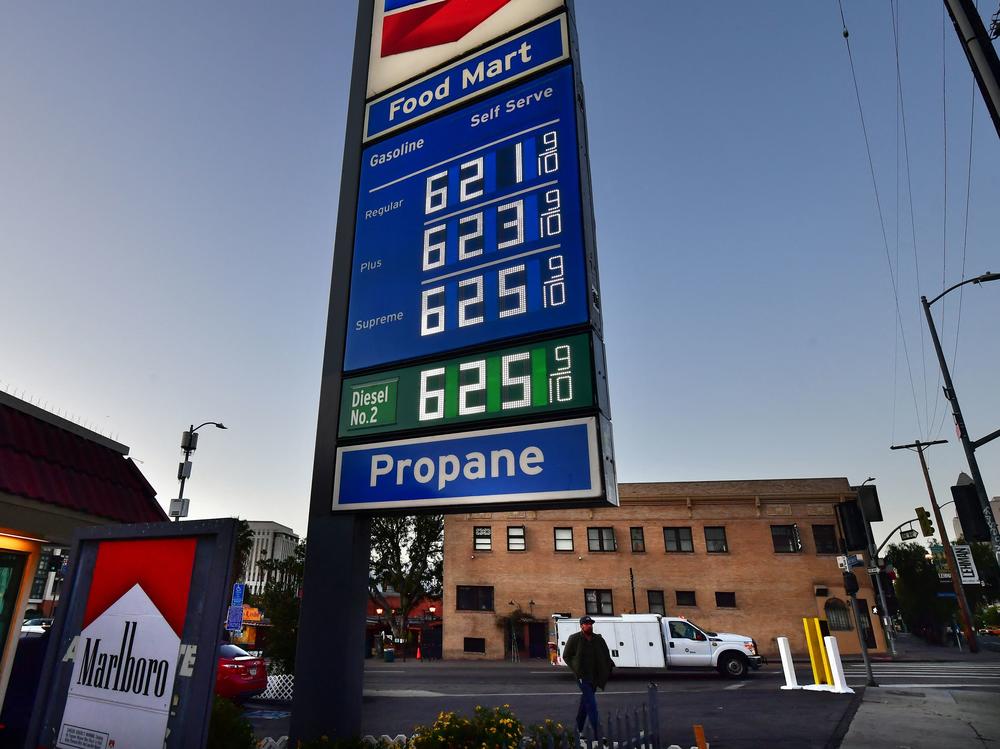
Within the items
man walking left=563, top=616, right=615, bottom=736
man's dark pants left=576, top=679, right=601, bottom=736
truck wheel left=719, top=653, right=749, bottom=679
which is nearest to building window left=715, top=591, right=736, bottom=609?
truck wheel left=719, top=653, right=749, bottom=679

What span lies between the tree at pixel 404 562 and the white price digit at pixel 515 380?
138 ft

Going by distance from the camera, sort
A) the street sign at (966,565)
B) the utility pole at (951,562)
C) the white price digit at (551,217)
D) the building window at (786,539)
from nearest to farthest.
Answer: the white price digit at (551,217)
the street sign at (966,565)
the utility pole at (951,562)
the building window at (786,539)

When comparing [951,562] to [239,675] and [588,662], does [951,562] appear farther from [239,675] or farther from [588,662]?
[239,675]

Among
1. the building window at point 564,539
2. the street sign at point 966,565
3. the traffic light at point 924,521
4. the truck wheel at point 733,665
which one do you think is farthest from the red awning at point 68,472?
the building window at point 564,539

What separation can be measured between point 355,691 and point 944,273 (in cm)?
2390

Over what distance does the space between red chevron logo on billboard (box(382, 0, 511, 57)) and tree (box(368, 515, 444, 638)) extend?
4018 centimetres

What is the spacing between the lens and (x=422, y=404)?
698cm

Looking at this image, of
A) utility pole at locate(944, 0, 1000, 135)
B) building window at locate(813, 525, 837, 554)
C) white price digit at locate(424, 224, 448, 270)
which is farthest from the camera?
building window at locate(813, 525, 837, 554)

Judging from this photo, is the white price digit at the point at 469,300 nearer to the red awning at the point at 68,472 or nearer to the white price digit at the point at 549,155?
the white price digit at the point at 549,155

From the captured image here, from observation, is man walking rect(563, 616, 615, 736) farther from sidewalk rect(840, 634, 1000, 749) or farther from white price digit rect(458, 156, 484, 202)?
white price digit rect(458, 156, 484, 202)

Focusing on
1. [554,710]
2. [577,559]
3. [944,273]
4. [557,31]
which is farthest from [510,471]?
Result: [577,559]

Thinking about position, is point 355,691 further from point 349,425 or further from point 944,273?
point 944,273

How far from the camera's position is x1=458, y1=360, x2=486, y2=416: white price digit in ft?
21.6

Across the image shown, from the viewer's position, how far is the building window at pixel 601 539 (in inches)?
1528
